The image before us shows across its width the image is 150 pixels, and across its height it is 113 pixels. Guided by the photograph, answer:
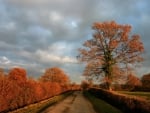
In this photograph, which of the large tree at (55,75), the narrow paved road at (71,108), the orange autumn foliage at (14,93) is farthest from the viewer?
the large tree at (55,75)

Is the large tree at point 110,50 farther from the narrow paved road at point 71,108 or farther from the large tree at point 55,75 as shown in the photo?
the large tree at point 55,75

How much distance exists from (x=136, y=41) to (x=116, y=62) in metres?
5.52

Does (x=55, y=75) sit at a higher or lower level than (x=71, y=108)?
higher

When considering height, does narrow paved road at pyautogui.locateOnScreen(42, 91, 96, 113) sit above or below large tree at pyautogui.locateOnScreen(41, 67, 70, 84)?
below

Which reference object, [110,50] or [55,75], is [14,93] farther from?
[55,75]

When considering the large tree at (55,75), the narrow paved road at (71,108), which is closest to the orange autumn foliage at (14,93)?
the narrow paved road at (71,108)

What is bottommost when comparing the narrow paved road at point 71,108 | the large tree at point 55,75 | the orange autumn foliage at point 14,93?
the narrow paved road at point 71,108

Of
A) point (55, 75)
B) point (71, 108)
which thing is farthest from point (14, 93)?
point (55, 75)

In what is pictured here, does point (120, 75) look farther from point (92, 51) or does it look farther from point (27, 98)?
point (27, 98)

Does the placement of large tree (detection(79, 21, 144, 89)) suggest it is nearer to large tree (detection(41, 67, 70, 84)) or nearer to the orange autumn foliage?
the orange autumn foliage

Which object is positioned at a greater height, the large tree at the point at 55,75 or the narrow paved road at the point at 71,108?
the large tree at the point at 55,75

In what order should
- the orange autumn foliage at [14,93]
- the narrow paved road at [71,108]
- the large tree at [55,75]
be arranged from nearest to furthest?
the narrow paved road at [71,108]
the orange autumn foliage at [14,93]
the large tree at [55,75]

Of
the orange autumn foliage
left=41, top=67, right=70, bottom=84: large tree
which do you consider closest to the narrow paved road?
the orange autumn foliage

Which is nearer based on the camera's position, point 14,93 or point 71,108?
point 71,108
